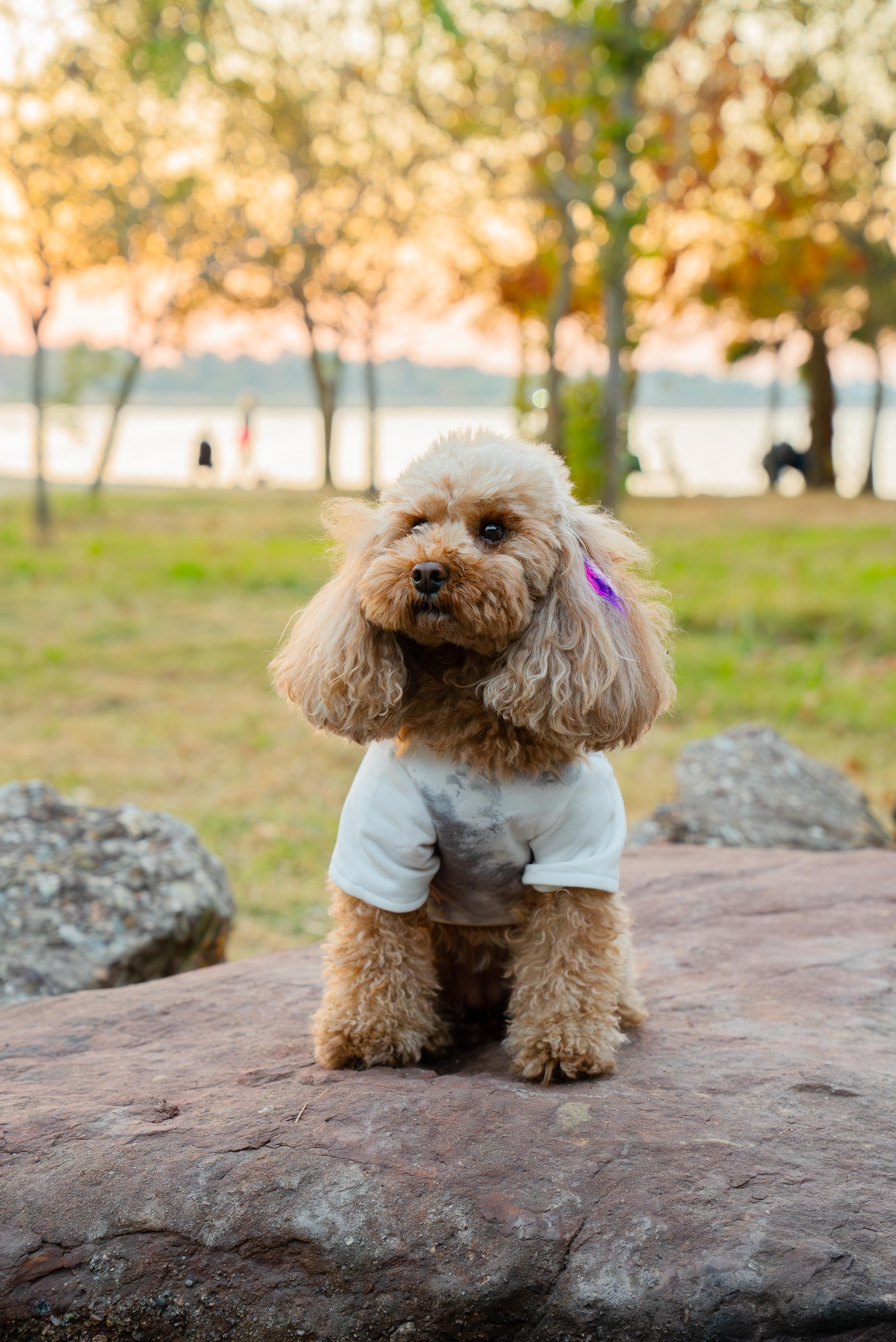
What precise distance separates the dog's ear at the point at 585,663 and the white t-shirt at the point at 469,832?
150 millimetres

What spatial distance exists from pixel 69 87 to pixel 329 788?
10841mm

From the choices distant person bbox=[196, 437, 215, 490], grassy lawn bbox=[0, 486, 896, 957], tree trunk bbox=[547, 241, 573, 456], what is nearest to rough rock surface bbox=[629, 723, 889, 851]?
grassy lawn bbox=[0, 486, 896, 957]

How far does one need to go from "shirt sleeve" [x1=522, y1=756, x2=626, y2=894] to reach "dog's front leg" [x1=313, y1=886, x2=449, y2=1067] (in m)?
0.35

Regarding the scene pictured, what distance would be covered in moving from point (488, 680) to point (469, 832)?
0.34 meters

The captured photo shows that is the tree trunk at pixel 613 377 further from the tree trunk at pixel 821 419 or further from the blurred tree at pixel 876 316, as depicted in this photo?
the tree trunk at pixel 821 419

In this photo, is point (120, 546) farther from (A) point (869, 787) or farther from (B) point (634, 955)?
(B) point (634, 955)

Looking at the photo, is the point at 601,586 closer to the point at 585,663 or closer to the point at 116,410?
the point at 585,663

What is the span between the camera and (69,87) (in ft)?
44.3

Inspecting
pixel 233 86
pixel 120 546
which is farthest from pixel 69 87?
pixel 120 546

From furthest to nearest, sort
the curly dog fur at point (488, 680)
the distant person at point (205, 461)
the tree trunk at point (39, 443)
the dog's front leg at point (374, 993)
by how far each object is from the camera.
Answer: the distant person at point (205, 461) < the tree trunk at point (39, 443) < the dog's front leg at point (374, 993) < the curly dog fur at point (488, 680)

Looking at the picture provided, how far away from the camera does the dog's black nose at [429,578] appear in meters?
2.31

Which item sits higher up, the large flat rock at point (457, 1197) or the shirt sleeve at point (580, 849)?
the shirt sleeve at point (580, 849)

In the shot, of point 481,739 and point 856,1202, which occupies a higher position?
point 481,739

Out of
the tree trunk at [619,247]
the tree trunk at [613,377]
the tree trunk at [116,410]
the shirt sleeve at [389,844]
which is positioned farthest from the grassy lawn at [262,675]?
the tree trunk at [116,410]
